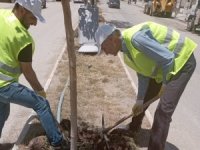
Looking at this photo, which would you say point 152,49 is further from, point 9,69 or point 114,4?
point 114,4

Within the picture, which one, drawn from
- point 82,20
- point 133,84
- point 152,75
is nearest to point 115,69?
point 133,84

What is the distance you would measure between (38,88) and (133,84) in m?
→ 4.93

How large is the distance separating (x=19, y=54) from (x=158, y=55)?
5.01 ft

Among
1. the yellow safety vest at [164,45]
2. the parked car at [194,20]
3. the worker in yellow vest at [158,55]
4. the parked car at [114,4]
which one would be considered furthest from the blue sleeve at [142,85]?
the parked car at [114,4]

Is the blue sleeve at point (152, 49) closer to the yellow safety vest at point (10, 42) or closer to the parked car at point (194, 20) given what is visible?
the yellow safety vest at point (10, 42)

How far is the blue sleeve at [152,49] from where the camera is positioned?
4.78m

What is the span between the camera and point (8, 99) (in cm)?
496

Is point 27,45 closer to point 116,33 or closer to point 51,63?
point 116,33

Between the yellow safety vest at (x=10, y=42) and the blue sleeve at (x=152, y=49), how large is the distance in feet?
3.86

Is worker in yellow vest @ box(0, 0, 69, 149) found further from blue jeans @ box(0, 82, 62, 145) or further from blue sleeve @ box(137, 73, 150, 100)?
blue sleeve @ box(137, 73, 150, 100)

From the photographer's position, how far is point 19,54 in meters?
4.74

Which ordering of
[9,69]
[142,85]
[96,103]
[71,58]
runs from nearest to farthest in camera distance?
1. [71,58]
2. [9,69]
3. [142,85]
4. [96,103]

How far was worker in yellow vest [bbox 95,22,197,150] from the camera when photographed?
15.8ft

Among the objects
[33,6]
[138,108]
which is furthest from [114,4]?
[33,6]
